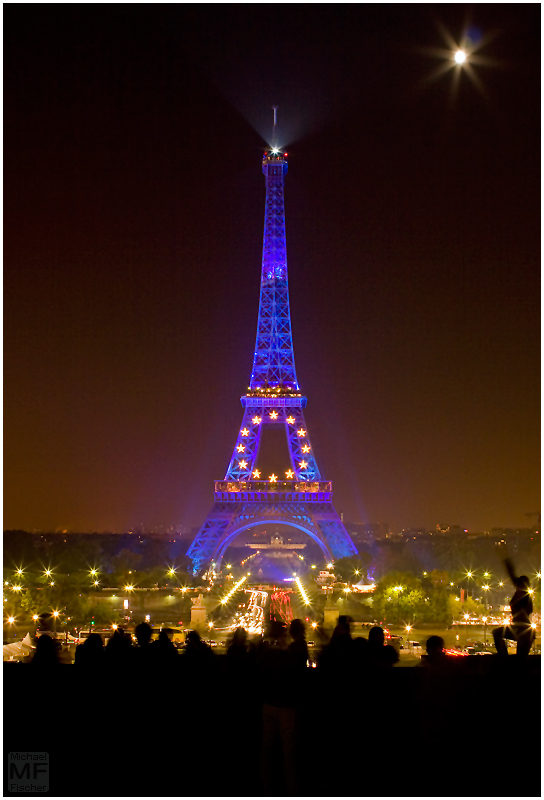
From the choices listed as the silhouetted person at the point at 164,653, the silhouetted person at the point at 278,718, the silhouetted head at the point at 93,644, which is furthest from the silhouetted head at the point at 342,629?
the silhouetted head at the point at 93,644

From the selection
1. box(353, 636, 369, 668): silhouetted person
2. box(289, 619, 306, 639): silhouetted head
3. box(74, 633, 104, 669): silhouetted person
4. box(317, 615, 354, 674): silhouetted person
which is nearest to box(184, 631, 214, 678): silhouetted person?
box(74, 633, 104, 669): silhouetted person

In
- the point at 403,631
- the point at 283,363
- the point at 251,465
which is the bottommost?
the point at 403,631

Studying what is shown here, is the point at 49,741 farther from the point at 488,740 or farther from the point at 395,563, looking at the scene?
the point at 395,563

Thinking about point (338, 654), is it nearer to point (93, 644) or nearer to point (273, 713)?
point (273, 713)

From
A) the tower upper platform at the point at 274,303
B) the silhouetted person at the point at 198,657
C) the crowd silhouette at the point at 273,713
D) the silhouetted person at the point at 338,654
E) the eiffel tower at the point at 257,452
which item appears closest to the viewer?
the crowd silhouette at the point at 273,713

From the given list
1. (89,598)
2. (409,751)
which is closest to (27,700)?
(409,751)
